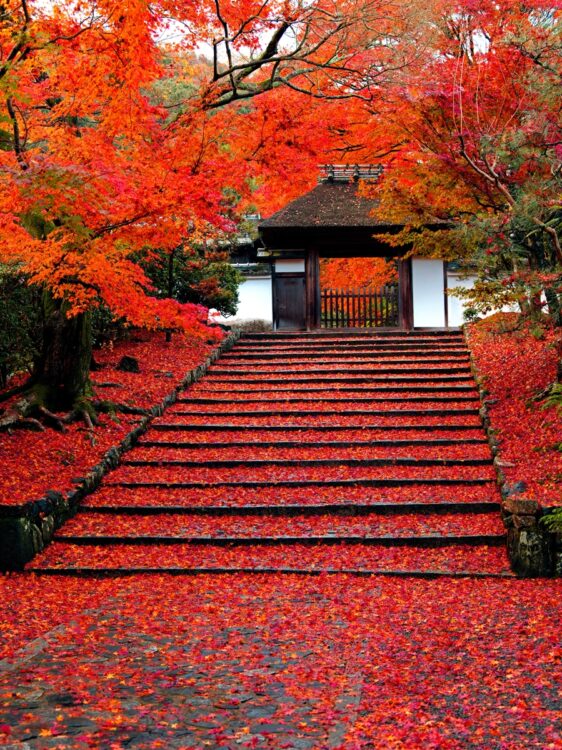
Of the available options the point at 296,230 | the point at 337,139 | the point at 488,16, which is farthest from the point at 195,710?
the point at 337,139

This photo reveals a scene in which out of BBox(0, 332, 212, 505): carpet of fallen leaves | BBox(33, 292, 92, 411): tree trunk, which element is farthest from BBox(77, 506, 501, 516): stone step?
BBox(33, 292, 92, 411): tree trunk

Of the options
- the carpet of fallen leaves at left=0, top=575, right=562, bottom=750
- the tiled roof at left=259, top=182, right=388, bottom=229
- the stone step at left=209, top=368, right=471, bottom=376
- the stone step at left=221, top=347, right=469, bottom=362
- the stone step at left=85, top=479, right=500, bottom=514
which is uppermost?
the tiled roof at left=259, top=182, right=388, bottom=229

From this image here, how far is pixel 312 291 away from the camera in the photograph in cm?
2308

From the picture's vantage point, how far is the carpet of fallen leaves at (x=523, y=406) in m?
10.2

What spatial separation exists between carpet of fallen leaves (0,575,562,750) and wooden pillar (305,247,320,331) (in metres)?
14.7

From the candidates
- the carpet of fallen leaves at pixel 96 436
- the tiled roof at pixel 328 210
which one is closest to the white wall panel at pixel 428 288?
the tiled roof at pixel 328 210

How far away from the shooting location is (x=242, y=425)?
14469 mm

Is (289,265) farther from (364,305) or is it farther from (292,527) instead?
(292,527)

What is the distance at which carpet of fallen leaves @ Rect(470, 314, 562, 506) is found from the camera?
Answer: 33.5 ft

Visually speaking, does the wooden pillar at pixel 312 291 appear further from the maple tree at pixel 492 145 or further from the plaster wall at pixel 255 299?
the maple tree at pixel 492 145

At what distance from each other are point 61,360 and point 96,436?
1.49 metres

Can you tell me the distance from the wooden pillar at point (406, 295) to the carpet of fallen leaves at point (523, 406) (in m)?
3.96

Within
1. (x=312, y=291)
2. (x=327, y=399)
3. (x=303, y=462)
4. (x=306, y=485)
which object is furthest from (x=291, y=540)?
(x=312, y=291)

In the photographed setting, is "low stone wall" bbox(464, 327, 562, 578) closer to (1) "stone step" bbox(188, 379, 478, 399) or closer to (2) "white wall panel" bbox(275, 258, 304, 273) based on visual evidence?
(1) "stone step" bbox(188, 379, 478, 399)
